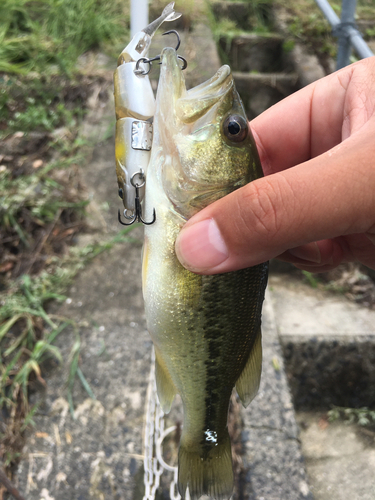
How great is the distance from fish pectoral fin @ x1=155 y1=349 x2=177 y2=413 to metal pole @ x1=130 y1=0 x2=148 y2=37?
4.53 feet

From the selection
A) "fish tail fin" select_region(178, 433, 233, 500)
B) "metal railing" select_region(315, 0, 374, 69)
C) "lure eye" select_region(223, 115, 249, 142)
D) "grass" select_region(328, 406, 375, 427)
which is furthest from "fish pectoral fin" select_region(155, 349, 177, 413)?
"metal railing" select_region(315, 0, 374, 69)

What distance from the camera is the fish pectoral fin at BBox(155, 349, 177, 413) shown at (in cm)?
158

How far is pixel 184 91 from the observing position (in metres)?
1.34

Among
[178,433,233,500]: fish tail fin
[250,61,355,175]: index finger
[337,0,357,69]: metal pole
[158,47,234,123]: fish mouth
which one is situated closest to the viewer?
[158,47,234,123]: fish mouth

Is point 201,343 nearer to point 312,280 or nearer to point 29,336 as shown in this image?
point 29,336

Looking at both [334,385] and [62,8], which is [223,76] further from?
[62,8]

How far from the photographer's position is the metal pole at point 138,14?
1.67 meters

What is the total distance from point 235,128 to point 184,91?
21 cm

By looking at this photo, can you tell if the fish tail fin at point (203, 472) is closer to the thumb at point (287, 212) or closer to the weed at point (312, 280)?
the thumb at point (287, 212)

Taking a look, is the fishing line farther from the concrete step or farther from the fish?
the concrete step

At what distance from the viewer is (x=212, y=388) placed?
152cm

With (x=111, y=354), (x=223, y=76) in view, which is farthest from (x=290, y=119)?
(x=111, y=354)

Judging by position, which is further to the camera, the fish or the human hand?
the fish

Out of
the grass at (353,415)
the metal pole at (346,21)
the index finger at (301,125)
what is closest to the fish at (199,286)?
the index finger at (301,125)
